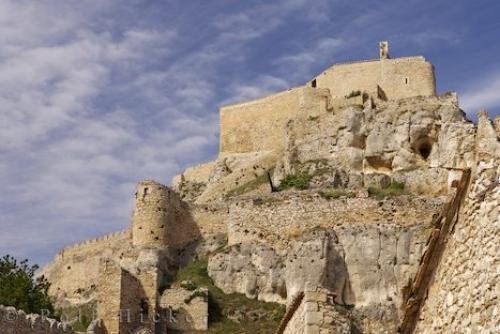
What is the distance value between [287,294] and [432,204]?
24.3ft

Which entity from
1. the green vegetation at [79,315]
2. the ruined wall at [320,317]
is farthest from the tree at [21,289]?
the ruined wall at [320,317]

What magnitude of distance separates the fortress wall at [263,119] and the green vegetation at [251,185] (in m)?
4.75

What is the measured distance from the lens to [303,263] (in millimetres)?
35844

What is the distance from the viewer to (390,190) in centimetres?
4112

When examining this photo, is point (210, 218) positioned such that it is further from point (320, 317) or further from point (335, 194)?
point (320, 317)

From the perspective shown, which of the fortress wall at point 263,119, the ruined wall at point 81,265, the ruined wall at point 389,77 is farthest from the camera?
the fortress wall at point 263,119

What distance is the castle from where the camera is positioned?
3525cm

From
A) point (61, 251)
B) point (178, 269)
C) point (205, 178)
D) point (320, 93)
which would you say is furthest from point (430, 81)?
point (61, 251)

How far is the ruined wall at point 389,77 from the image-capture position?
175 ft

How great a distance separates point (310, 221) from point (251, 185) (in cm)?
1074

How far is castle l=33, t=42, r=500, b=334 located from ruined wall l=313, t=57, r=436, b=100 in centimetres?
7

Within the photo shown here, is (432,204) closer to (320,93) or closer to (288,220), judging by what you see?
(288,220)

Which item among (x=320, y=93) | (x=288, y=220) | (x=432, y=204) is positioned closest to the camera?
(x=432, y=204)

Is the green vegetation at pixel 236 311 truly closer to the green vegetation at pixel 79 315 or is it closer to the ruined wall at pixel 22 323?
the green vegetation at pixel 79 315
